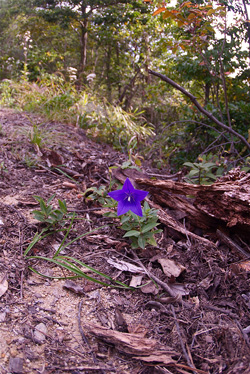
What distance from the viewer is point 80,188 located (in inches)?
99.7

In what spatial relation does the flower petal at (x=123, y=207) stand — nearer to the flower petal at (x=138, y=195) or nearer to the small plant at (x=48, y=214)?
the flower petal at (x=138, y=195)

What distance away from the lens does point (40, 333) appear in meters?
1.16

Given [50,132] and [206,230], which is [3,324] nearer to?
[206,230]

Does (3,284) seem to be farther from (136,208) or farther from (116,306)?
(136,208)

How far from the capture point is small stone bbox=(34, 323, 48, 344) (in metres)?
→ 1.12

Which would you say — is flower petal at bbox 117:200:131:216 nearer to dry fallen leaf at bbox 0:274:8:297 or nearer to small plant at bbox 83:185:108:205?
small plant at bbox 83:185:108:205

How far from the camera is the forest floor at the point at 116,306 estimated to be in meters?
1.08

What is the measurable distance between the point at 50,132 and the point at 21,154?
73 cm

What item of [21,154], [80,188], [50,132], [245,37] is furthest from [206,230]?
[245,37]

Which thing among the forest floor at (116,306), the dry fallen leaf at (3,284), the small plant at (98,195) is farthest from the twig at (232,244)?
the dry fallen leaf at (3,284)

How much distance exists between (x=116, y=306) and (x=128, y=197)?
0.57 m

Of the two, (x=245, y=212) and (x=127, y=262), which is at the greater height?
(x=245, y=212)

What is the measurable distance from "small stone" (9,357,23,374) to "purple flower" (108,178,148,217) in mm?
815

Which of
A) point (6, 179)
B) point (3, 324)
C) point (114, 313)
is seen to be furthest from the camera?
point (6, 179)
